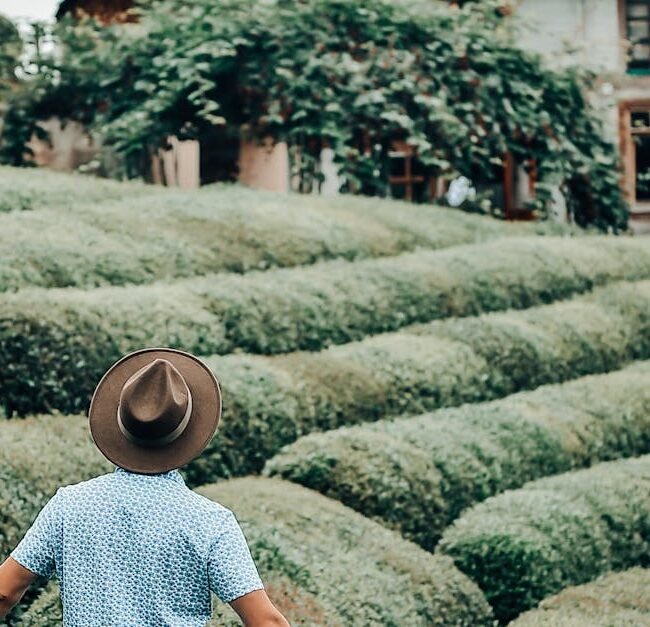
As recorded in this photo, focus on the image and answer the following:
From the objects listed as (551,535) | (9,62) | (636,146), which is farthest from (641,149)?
(551,535)

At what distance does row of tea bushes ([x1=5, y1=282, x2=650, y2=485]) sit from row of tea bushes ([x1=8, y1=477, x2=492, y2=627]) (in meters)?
0.73

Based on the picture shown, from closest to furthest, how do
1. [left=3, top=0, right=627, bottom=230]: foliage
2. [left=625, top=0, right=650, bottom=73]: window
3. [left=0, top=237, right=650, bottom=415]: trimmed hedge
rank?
[left=0, top=237, right=650, bottom=415]: trimmed hedge < [left=3, top=0, right=627, bottom=230]: foliage < [left=625, top=0, right=650, bottom=73]: window

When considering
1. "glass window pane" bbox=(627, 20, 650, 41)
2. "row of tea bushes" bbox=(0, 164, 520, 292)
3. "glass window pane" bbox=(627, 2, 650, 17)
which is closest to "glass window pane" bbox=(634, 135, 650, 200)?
"glass window pane" bbox=(627, 20, 650, 41)

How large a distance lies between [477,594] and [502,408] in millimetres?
2304

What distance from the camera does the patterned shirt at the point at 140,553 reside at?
3.44m

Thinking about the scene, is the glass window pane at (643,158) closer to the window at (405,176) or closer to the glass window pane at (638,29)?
the glass window pane at (638,29)

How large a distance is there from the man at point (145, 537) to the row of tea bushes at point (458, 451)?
12.6 feet

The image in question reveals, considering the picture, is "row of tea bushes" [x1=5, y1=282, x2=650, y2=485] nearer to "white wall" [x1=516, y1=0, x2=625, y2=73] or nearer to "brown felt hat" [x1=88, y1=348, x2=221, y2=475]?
"brown felt hat" [x1=88, y1=348, x2=221, y2=475]

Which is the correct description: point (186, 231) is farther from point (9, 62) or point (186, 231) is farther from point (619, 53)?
point (619, 53)

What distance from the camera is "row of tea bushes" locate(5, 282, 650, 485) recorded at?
25.7 ft

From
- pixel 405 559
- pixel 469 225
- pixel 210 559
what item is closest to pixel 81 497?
pixel 210 559

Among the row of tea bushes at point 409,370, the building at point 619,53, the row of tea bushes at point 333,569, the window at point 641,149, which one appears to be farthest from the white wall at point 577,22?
the row of tea bushes at point 333,569

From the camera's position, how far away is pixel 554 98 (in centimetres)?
1798

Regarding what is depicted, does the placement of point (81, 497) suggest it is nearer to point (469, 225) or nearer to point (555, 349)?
point (555, 349)
